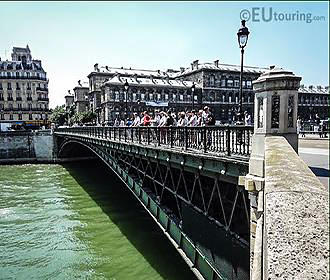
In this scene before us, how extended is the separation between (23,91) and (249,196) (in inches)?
3171

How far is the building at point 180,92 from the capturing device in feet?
218

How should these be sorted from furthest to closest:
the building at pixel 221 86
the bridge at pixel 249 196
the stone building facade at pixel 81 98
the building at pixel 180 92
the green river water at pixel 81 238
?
the stone building facade at pixel 81 98, the building at pixel 221 86, the building at pixel 180 92, the green river water at pixel 81 238, the bridge at pixel 249 196

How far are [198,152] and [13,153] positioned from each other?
42741 mm

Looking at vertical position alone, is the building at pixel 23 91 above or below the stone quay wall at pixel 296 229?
above

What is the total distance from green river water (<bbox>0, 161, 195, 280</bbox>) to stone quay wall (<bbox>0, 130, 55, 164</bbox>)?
64.8ft

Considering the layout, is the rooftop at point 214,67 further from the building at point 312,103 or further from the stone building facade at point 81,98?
the stone building facade at point 81,98

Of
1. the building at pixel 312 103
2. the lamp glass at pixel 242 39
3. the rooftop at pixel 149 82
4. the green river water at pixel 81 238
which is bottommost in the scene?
the green river water at pixel 81 238

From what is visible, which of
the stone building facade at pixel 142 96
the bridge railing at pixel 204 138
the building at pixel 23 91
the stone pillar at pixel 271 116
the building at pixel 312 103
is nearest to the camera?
the stone pillar at pixel 271 116

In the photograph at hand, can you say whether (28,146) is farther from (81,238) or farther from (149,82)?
(81,238)

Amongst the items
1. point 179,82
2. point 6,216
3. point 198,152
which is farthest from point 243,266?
point 179,82

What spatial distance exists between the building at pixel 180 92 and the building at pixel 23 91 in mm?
12931

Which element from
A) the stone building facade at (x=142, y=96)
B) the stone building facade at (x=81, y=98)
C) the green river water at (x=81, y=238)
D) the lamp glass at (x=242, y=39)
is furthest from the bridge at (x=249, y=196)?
the stone building facade at (x=81, y=98)

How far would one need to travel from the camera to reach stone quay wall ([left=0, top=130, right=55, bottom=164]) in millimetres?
43500

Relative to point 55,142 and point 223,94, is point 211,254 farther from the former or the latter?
point 223,94
